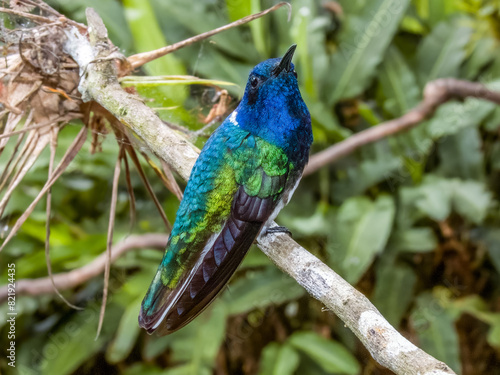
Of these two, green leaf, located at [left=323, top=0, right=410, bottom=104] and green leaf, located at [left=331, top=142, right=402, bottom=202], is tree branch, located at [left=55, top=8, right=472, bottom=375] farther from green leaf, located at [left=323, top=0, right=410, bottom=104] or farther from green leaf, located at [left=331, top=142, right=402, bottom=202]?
green leaf, located at [left=323, top=0, right=410, bottom=104]

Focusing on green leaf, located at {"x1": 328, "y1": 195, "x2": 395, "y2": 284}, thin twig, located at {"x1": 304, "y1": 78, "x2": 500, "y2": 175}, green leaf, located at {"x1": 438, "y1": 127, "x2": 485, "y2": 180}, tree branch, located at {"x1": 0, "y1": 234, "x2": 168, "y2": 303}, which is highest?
thin twig, located at {"x1": 304, "y1": 78, "x2": 500, "y2": 175}

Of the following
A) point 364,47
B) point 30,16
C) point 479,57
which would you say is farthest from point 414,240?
point 30,16

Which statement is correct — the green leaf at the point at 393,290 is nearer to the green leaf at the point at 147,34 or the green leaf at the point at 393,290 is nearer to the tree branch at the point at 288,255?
the green leaf at the point at 147,34

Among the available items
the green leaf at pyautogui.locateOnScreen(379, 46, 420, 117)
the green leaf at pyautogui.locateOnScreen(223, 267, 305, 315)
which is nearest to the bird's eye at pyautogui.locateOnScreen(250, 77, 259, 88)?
the green leaf at pyautogui.locateOnScreen(223, 267, 305, 315)

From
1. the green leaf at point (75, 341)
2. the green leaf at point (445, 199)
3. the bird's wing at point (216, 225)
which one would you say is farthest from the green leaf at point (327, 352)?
the bird's wing at point (216, 225)

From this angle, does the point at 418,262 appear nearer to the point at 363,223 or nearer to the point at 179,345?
the point at 363,223

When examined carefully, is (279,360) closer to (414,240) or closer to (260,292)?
(260,292)
